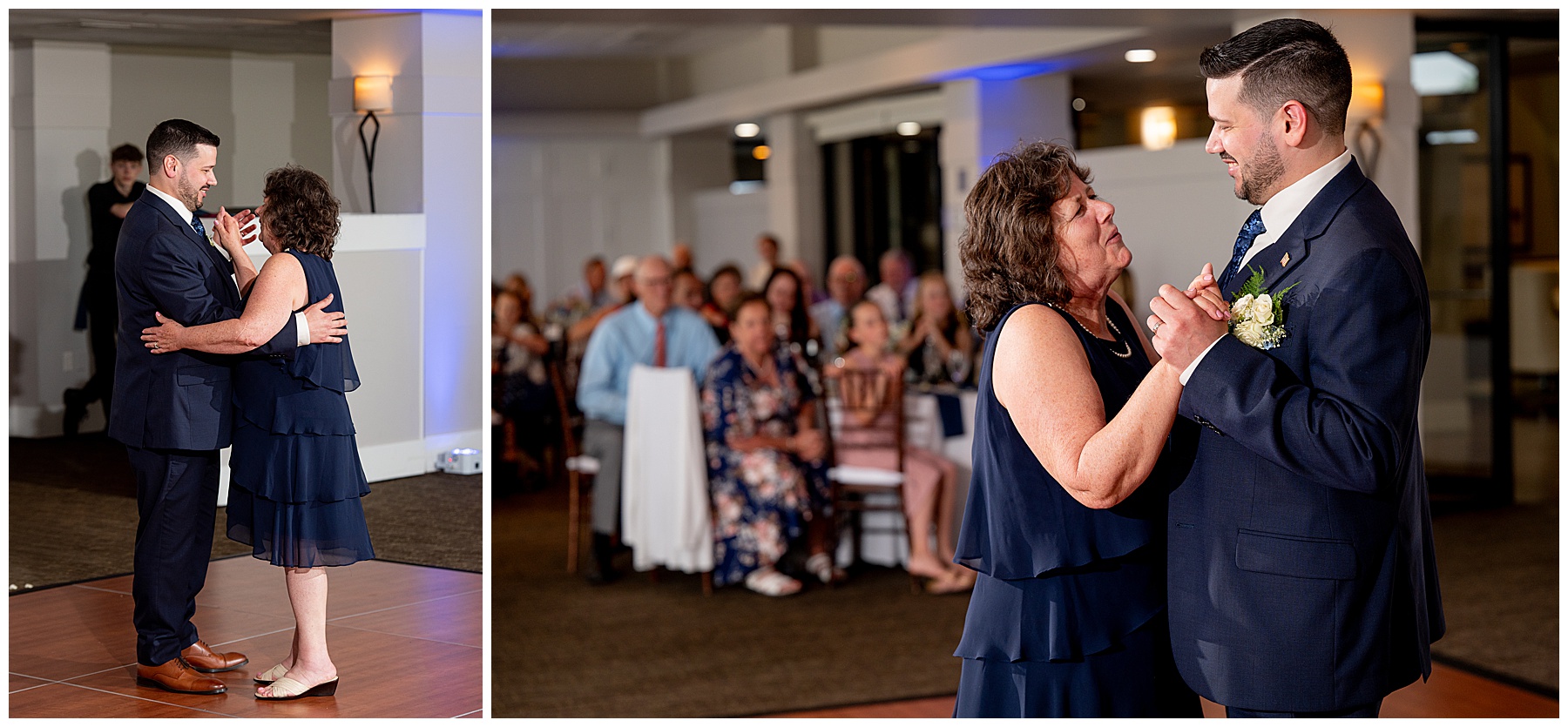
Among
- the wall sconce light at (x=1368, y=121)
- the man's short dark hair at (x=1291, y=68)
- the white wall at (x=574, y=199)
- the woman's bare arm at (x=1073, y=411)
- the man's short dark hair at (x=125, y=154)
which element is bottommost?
the woman's bare arm at (x=1073, y=411)

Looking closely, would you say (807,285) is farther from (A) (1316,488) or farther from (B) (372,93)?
(A) (1316,488)

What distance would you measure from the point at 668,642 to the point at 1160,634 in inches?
112

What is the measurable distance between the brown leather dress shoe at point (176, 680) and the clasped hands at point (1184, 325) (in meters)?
1.55

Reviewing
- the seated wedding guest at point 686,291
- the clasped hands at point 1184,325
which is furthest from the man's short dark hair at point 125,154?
the seated wedding guest at point 686,291

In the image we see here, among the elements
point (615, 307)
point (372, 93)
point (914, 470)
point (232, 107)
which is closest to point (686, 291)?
point (615, 307)

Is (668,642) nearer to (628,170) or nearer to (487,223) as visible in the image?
(487,223)

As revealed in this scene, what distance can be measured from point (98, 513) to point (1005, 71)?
263 inches

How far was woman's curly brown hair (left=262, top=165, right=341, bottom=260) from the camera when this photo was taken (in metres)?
2.02

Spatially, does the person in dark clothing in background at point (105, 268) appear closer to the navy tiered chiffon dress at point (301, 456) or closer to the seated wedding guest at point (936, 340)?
the navy tiered chiffon dress at point (301, 456)

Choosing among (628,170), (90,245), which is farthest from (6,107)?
(628,170)

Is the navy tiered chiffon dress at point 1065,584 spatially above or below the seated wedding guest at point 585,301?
below

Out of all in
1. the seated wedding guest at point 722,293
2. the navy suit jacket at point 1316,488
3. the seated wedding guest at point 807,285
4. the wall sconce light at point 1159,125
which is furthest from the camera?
the wall sconce light at point 1159,125

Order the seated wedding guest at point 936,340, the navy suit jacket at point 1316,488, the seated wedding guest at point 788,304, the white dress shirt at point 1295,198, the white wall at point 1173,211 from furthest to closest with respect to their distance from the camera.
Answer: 1. the seated wedding guest at point 788,304
2. the seated wedding guest at point 936,340
3. the white wall at point 1173,211
4. the white dress shirt at point 1295,198
5. the navy suit jacket at point 1316,488

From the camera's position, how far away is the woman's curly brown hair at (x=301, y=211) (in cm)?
202
